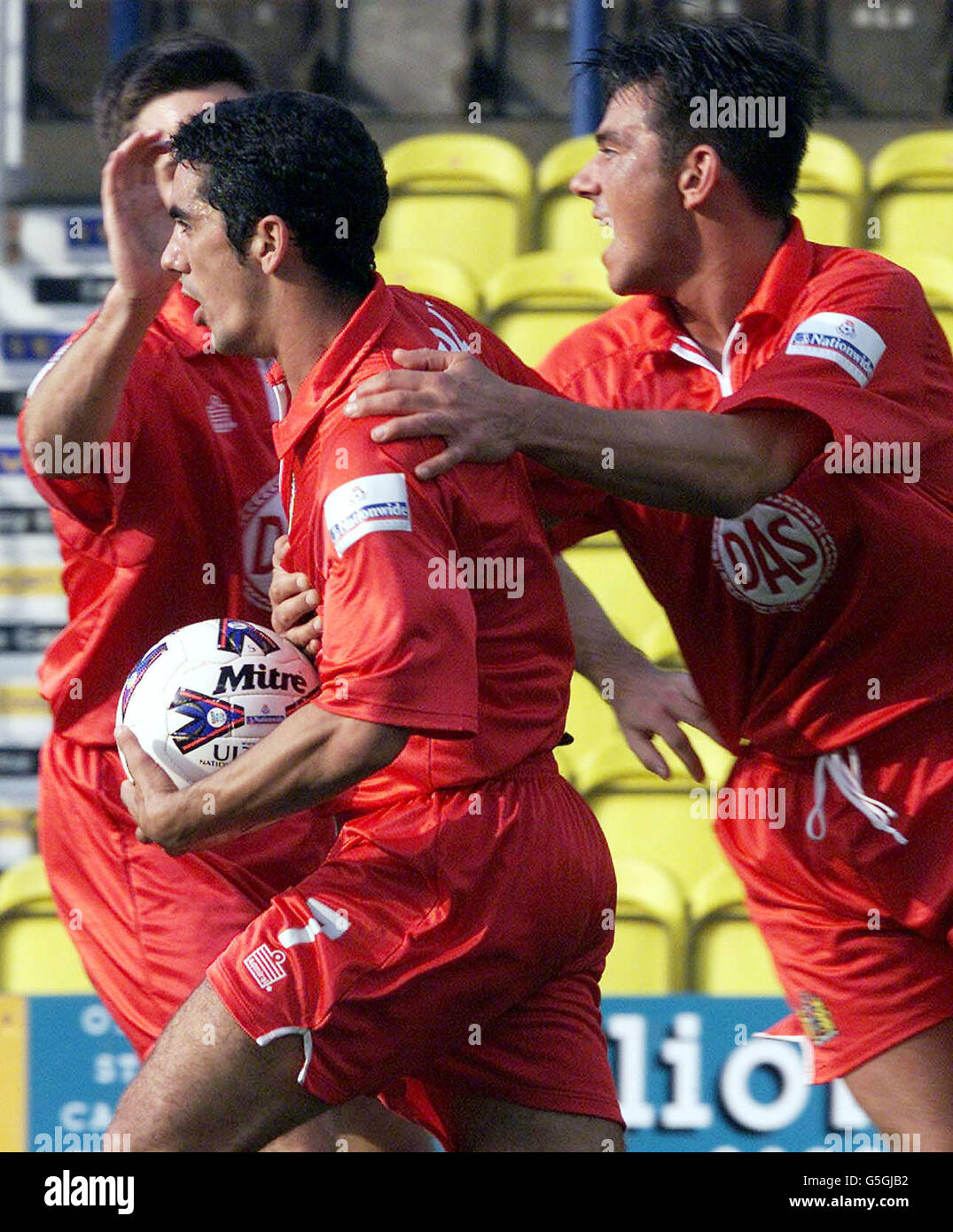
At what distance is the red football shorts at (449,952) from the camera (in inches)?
96.1

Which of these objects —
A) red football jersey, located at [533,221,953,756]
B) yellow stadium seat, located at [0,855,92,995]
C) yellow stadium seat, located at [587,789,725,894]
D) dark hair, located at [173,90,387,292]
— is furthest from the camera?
yellow stadium seat, located at [587,789,725,894]

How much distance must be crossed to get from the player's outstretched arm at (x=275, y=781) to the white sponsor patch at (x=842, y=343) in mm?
907

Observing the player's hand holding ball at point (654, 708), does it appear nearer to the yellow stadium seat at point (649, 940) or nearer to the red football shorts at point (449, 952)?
the red football shorts at point (449, 952)

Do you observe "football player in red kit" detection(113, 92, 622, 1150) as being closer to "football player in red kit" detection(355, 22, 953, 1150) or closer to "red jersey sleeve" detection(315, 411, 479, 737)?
"red jersey sleeve" detection(315, 411, 479, 737)

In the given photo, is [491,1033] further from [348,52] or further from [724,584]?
[348,52]

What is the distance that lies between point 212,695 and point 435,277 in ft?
11.2

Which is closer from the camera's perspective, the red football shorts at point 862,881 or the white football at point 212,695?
the white football at point 212,695

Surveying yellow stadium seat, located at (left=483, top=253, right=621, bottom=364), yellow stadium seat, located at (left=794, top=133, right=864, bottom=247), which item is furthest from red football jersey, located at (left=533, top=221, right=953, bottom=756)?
yellow stadium seat, located at (left=794, top=133, right=864, bottom=247)

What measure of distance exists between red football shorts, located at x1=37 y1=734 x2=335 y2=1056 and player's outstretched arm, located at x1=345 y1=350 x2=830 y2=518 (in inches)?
32.3

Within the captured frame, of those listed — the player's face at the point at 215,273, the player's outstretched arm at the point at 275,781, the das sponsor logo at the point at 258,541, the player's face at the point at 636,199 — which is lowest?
the player's outstretched arm at the point at 275,781

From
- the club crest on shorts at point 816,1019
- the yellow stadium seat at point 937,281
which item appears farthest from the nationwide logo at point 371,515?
the yellow stadium seat at point 937,281

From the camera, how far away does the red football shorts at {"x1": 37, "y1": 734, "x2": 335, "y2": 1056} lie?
3.08 metres

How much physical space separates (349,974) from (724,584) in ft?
3.12

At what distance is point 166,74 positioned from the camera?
129 inches
